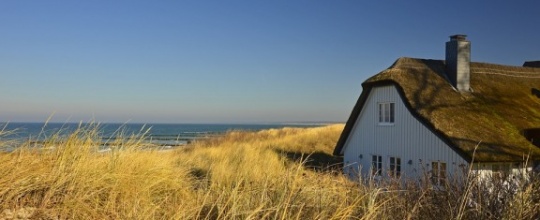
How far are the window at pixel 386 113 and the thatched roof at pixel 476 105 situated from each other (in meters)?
0.78

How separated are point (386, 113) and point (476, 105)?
2882 millimetres

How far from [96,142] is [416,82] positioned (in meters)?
12.4

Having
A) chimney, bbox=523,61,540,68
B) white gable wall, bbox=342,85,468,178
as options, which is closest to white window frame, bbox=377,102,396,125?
white gable wall, bbox=342,85,468,178

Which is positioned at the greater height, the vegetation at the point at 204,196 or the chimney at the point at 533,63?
the chimney at the point at 533,63

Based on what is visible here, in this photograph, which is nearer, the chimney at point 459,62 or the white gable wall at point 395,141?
the white gable wall at point 395,141

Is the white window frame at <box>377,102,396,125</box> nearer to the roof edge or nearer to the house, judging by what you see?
the house

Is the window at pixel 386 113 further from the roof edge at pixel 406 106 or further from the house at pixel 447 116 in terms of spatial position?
the roof edge at pixel 406 106

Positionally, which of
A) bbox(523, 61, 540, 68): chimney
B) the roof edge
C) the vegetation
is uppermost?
bbox(523, 61, 540, 68): chimney

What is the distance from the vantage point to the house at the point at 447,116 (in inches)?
527

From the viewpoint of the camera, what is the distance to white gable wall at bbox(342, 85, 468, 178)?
1414 centimetres

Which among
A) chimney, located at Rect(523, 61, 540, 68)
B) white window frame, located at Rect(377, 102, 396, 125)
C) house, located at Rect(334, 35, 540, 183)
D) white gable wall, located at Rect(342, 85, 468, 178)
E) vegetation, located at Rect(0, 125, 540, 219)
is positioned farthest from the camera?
chimney, located at Rect(523, 61, 540, 68)

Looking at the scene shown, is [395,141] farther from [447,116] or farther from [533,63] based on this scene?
[533,63]

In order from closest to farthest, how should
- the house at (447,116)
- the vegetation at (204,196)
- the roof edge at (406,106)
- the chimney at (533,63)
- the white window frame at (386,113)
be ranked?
the vegetation at (204,196)
the roof edge at (406,106)
the house at (447,116)
the white window frame at (386,113)
the chimney at (533,63)

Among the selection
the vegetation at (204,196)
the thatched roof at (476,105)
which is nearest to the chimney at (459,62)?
the thatched roof at (476,105)
